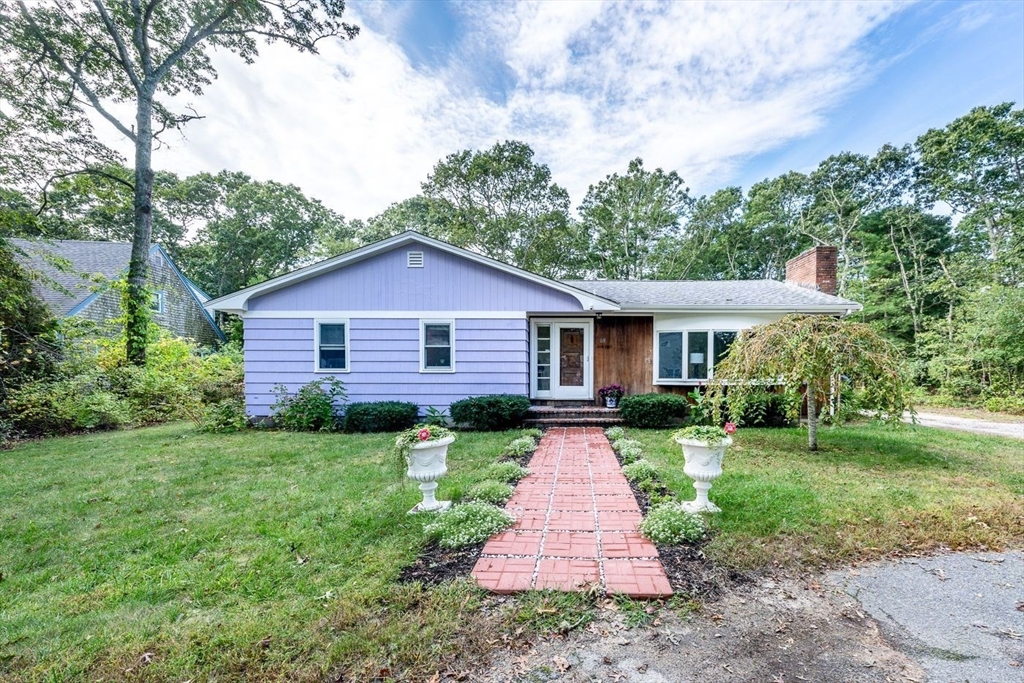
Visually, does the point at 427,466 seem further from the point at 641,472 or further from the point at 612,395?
the point at 612,395

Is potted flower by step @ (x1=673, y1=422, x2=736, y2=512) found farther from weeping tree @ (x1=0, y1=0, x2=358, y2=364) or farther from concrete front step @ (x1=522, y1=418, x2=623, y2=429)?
weeping tree @ (x1=0, y1=0, x2=358, y2=364)

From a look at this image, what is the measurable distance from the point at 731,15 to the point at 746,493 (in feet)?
32.7

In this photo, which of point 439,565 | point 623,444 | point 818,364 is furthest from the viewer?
point 623,444

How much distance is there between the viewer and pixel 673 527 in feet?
11.9

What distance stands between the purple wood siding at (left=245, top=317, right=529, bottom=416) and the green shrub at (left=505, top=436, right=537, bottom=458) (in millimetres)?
2451

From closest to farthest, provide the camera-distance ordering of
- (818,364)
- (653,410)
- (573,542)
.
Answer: (573,542) < (818,364) < (653,410)

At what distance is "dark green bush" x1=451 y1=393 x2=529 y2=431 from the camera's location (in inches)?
345

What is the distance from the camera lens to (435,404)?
9.59 m

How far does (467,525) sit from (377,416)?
571 centimetres

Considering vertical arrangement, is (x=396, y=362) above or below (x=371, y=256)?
below

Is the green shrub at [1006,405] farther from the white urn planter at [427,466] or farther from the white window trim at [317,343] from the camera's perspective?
the white window trim at [317,343]

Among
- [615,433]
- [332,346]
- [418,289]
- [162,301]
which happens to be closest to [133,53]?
[162,301]

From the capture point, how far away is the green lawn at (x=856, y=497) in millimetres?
3572

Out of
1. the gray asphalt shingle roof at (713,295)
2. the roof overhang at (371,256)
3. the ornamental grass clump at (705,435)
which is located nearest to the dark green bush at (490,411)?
the roof overhang at (371,256)
